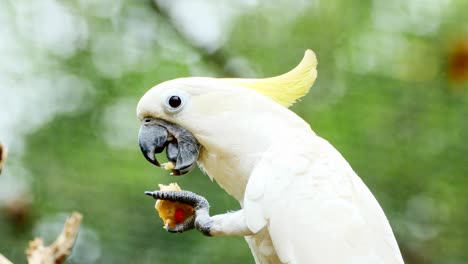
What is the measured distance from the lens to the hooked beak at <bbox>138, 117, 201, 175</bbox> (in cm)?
199

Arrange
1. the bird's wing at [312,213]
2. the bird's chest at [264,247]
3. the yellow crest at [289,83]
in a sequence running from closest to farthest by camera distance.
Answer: the bird's wing at [312,213]
the bird's chest at [264,247]
the yellow crest at [289,83]

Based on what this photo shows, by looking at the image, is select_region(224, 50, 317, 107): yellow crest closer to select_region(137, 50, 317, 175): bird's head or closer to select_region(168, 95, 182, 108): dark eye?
select_region(137, 50, 317, 175): bird's head

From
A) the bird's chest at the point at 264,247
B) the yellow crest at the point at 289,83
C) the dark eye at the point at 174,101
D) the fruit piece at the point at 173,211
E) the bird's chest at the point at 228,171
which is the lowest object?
the fruit piece at the point at 173,211

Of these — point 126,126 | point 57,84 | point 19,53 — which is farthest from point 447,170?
point 19,53

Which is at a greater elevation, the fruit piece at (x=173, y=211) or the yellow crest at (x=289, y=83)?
the yellow crest at (x=289, y=83)

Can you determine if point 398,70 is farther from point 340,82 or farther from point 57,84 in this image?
point 57,84

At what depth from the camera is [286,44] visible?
4215 millimetres

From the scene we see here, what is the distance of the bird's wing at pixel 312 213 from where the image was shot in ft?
5.93

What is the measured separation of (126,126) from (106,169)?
25 centimetres

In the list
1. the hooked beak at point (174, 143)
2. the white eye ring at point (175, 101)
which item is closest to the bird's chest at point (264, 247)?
the hooked beak at point (174, 143)

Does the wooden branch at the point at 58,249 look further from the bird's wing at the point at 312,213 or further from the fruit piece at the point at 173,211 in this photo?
the bird's wing at the point at 312,213

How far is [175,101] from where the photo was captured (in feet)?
6.48

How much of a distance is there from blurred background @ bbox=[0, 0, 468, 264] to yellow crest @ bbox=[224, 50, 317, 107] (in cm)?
178

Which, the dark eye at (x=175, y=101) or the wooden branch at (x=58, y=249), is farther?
the wooden branch at (x=58, y=249)
